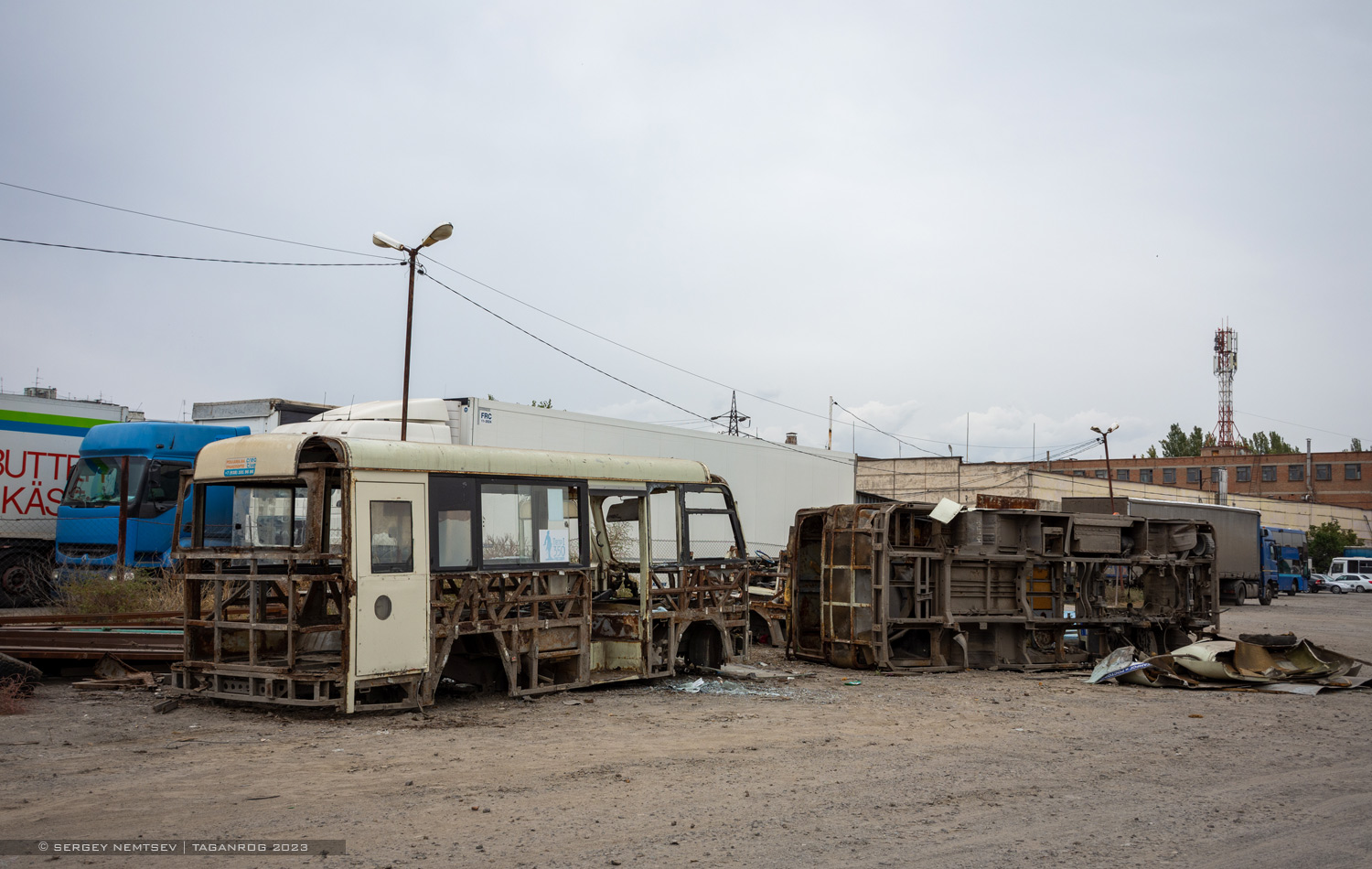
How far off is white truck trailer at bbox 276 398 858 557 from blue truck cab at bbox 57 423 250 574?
2069 millimetres

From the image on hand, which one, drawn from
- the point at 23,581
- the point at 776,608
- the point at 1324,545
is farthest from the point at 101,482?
the point at 1324,545

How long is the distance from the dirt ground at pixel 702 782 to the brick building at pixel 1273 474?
7771 centimetres

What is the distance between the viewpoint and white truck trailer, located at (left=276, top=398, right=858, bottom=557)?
18203 mm

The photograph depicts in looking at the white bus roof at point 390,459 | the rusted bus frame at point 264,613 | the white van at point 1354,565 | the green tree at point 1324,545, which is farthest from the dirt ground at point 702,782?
the green tree at point 1324,545

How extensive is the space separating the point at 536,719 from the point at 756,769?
278cm

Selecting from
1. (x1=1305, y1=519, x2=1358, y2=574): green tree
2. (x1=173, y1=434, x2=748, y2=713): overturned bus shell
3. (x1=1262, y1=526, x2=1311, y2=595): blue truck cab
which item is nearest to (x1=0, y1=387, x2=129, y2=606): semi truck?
(x1=173, y1=434, x2=748, y2=713): overturned bus shell

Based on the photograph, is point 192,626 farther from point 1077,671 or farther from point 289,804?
point 1077,671

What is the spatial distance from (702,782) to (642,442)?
1602 cm

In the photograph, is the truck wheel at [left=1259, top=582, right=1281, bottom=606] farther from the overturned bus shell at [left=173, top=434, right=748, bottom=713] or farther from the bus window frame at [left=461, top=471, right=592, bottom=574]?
the bus window frame at [left=461, top=471, right=592, bottom=574]

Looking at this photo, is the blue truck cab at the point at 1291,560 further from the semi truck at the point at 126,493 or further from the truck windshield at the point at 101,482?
the truck windshield at the point at 101,482

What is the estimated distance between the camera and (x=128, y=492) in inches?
692

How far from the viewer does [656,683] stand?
12.2 m

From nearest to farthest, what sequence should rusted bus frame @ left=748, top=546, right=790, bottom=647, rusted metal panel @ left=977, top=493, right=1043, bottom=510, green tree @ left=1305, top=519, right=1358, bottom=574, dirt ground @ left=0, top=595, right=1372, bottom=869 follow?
dirt ground @ left=0, top=595, right=1372, bottom=869
rusted metal panel @ left=977, top=493, right=1043, bottom=510
rusted bus frame @ left=748, top=546, right=790, bottom=647
green tree @ left=1305, top=519, right=1358, bottom=574

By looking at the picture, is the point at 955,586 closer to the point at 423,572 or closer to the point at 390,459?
the point at 423,572
